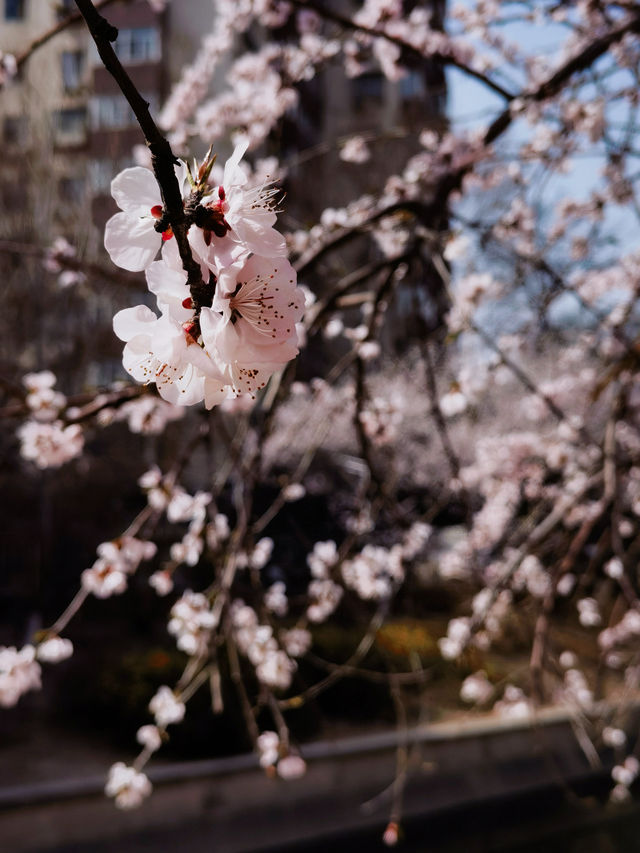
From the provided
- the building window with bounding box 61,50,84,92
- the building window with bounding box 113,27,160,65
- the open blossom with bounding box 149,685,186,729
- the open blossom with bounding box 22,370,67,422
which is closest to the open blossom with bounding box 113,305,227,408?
the open blossom with bounding box 22,370,67,422

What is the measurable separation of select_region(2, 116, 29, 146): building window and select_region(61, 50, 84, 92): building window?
48.8 inches

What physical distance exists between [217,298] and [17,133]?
8.51 m

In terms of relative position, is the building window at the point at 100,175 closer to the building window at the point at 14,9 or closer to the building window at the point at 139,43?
the building window at the point at 139,43

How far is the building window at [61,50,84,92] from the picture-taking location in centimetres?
940

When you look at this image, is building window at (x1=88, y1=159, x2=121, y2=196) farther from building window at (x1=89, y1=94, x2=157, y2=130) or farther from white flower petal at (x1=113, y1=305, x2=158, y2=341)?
white flower petal at (x1=113, y1=305, x2=158, y2=341)

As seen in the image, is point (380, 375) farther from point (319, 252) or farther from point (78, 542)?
point (319, 252)

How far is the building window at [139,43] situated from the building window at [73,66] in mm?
1016

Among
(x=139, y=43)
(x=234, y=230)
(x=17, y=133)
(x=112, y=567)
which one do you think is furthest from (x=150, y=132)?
(x=139, y=43)

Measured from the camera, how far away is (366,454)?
6.89 feet

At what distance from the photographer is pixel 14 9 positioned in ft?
41.0

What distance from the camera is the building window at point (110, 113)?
8477mm

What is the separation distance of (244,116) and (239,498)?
1983 mm

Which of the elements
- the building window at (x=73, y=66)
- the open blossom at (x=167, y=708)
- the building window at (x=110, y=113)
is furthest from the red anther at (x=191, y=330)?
the building window at (x=73, y=66)

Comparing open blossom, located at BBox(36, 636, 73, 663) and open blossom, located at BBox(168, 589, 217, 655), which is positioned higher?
open blossom, located at BBox(168, 589, 217, 655)
